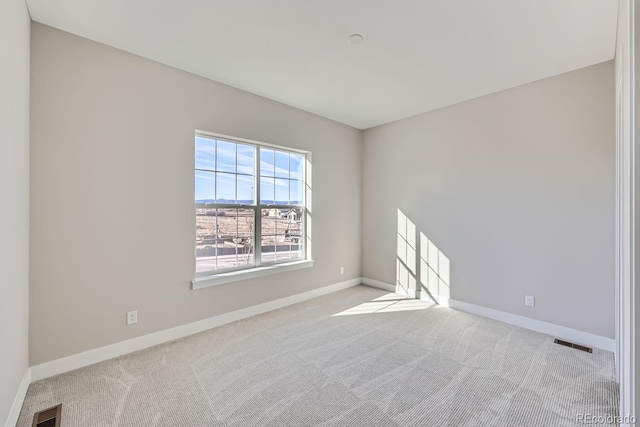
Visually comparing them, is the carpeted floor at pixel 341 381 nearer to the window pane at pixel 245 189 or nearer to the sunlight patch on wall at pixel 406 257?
the sunlight patch on wall at pixel 406 257

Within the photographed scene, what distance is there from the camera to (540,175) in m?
3.06

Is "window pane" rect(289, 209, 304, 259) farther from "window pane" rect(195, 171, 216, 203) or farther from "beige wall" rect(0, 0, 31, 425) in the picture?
"beige wall" rect(0, 0, 31, 425)

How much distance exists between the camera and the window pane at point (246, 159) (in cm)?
351

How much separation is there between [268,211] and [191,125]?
54.9 inches

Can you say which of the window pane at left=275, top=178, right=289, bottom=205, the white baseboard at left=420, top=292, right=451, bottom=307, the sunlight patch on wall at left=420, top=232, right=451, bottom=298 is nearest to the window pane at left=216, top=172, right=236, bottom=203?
the window pane at left=275, top=178, right=289, bottom=205

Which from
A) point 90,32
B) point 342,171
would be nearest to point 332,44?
point 90,32

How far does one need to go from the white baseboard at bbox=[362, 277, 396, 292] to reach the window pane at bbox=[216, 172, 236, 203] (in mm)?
2743

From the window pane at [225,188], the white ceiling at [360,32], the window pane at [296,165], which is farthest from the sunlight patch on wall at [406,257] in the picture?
the window pane at [225,188]

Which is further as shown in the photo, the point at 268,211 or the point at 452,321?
the point at 268,211

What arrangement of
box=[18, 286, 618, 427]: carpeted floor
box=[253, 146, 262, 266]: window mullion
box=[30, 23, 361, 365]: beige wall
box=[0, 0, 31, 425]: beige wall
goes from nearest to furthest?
1. box=[0, 0, 31, 425]: beige wall
2. box=[18, 286, 618, 427]: carpeted floor
3. box=[30, 23, 361, 365]: beige wall
4. box=[253, 146, 262, 266]: window mullion

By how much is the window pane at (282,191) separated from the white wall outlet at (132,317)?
2031mm

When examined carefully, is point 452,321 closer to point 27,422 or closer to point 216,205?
point 216,205

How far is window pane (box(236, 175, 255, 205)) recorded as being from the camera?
3.51m

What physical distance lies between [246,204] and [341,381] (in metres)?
2.26
